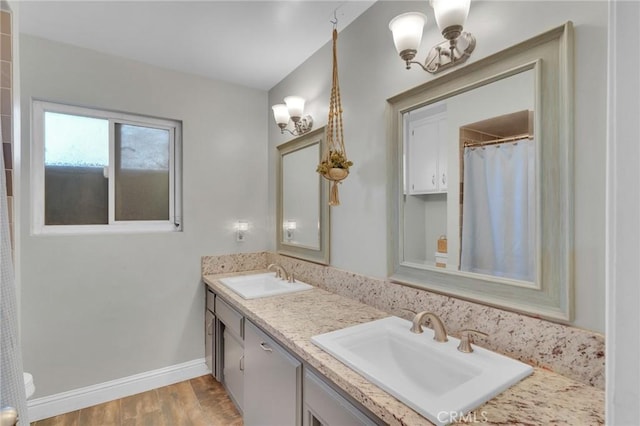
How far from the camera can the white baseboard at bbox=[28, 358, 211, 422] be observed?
2012 millimetres

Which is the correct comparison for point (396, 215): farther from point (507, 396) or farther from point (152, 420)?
point (152, 420)

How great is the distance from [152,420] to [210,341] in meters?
0.60

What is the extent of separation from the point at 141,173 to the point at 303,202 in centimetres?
134

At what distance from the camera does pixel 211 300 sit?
2434 mm

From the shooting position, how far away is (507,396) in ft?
2.85

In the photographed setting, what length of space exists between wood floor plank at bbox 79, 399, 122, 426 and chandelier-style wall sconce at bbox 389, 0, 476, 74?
2.76m

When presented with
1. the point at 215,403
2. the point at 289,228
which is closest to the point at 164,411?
the point at 215,403

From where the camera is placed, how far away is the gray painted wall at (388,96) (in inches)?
35.8

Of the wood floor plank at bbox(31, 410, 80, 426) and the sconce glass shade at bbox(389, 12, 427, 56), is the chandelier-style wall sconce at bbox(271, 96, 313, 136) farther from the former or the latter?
the wood floor plank at bbox(31, 410, 80, 426)

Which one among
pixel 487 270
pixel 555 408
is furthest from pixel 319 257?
pixel 555 408

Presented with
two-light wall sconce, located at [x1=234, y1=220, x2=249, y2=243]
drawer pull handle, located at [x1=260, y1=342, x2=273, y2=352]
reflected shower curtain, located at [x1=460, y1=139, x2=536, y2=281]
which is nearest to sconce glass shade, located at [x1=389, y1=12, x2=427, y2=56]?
reflected shower curtain, located at [x1=460, y1=139, x2=536, y2=281]

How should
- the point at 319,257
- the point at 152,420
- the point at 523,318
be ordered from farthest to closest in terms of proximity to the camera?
the point at 319,257, the point at 152,420, the point at 523,318

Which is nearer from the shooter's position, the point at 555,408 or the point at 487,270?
the point at 555,408

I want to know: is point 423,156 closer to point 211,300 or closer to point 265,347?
point 265,347
